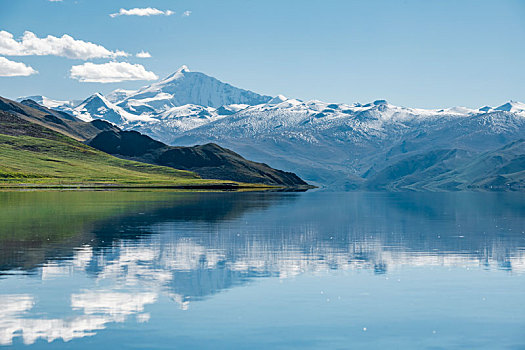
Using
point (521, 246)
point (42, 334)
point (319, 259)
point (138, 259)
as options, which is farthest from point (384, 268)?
point (42, 334)

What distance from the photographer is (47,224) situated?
86875 mm

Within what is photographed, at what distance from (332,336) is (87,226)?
6003cm

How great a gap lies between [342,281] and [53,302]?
1983cm

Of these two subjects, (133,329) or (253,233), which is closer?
(133,329)

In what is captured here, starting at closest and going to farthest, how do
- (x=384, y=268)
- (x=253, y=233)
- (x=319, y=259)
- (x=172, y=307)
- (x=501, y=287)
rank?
1. (x=172, y=307)
2. (x=501, y=287)
3. (x=384, y=268)
4. (x=319, y=259)
5. (x=253, y=233)

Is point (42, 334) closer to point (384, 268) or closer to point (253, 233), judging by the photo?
point (384, 268)

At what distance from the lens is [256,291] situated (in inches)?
1676

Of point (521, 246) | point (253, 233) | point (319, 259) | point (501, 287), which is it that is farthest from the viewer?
point (253, 233)

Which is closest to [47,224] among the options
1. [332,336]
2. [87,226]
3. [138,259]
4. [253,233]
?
[87,226]

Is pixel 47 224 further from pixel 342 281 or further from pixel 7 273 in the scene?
pixel 342 281

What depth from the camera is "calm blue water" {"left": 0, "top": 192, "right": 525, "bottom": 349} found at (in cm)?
3169

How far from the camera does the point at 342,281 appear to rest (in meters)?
46.8

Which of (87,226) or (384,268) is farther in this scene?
(87,226)

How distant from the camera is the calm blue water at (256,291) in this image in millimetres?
31688
